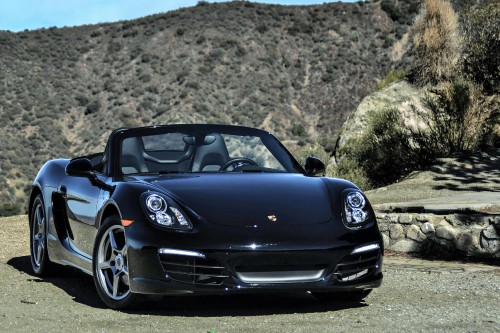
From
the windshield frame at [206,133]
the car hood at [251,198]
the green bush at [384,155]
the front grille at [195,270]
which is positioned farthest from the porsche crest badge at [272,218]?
the green bush at [384,155]

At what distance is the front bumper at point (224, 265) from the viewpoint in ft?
21.0

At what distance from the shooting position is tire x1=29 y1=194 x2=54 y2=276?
9094mm

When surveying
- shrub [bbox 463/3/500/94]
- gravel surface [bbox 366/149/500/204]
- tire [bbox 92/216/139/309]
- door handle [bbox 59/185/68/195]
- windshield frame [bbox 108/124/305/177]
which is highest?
shrub [bbox 463/3/500/94]

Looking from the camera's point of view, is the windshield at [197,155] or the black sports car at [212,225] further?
the windshield at [197,155]

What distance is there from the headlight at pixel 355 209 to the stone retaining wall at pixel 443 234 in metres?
3.71

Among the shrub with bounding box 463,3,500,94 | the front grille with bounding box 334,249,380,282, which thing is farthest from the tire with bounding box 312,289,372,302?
the shrub with bounding box 463,3,500,94

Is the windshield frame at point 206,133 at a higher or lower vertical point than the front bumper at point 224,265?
higher

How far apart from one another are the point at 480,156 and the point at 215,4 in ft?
215

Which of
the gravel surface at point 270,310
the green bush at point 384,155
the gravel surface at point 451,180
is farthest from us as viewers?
the green bush at point 384,155

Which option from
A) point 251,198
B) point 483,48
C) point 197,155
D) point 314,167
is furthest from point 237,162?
point 483,48

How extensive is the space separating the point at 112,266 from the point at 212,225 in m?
0.99

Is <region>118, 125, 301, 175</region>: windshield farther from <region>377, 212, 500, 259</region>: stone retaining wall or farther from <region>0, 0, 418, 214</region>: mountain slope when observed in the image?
<region>0, 0, 418, 214</region>: mountain slope

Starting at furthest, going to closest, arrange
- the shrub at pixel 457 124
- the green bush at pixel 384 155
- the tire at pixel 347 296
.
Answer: the green bush at pixel 384 155
the shrub at pixel 457 124
the tire at pixel 347 296

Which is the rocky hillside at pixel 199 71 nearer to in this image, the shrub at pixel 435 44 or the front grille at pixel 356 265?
the shrub at pixel 435 44
